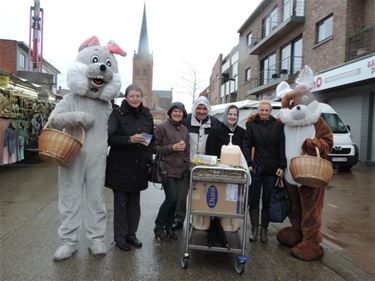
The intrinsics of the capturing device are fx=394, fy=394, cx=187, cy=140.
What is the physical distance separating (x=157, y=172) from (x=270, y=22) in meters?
22.9

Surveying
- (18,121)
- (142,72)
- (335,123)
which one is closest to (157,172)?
(18,121)

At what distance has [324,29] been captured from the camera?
18.4 metres

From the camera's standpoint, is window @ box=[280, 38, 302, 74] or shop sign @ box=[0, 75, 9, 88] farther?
window @ box=[280, 38, 302, 74]

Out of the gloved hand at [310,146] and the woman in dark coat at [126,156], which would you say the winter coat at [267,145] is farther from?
the woman in dark coat at [126,156]

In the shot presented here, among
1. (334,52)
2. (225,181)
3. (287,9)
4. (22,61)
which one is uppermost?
(287,9)

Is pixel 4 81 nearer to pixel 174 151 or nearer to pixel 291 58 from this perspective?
pixel 174 151

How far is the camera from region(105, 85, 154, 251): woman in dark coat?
14.5 ft

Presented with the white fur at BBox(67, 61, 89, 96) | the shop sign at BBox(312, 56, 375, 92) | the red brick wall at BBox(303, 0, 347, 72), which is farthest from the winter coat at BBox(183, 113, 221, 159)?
the red brick wall at BBox(303, 0, 347, 72)

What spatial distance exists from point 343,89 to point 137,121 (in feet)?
46.3

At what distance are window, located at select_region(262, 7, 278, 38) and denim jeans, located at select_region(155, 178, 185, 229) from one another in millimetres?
21047

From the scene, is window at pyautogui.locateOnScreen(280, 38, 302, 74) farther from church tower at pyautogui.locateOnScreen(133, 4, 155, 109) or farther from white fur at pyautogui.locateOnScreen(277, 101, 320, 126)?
church tower at pyautogui.locateOnScreen(133, 4, 155, 109)

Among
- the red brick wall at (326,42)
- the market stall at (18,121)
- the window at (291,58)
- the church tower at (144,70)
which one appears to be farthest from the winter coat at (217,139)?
the church tower at (144,70)

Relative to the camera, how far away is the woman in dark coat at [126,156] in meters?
4.42

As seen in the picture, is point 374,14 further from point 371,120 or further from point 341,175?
point 341,175
